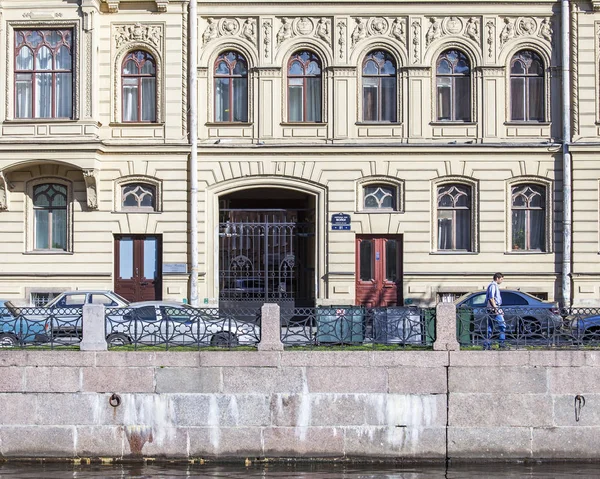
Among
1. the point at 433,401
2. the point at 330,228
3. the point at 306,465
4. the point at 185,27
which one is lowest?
the point at 306,465

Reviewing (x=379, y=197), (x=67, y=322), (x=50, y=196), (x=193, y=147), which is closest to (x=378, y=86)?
(x=379, y=197)

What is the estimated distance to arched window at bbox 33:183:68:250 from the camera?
25.4m

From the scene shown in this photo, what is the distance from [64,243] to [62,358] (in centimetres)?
1121

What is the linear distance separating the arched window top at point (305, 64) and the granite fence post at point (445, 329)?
12184 millimetres

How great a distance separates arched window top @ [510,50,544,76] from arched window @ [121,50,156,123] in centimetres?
959

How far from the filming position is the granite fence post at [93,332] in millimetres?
14688

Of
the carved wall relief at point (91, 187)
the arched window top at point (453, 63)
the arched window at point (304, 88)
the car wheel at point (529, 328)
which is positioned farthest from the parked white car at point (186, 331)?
the arched window top at point (453, 63)

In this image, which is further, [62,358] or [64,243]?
[64,243]

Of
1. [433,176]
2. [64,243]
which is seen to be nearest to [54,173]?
[64,243]

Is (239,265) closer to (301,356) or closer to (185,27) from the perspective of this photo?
(185,27)

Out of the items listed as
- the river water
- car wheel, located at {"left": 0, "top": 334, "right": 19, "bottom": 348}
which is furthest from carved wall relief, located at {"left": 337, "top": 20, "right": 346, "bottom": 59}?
the river water

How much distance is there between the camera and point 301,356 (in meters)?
14.6

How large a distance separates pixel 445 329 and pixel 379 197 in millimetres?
10978

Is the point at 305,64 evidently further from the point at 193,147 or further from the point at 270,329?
the point at 270,329
